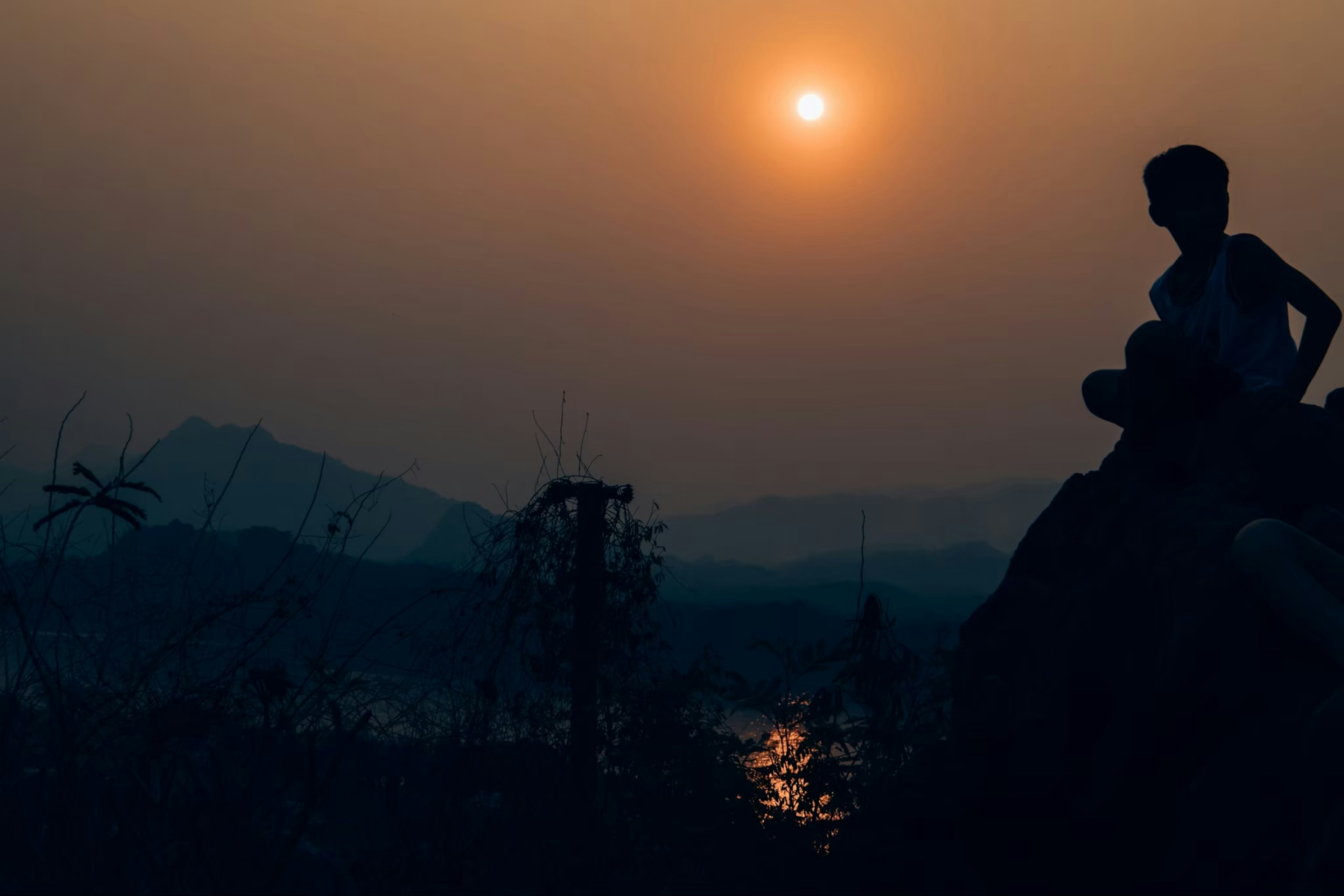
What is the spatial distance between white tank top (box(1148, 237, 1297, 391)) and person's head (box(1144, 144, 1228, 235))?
0.14m

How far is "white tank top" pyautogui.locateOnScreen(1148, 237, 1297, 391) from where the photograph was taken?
354cm

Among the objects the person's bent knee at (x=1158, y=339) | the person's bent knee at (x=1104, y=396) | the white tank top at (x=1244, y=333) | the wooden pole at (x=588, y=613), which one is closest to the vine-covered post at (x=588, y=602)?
the wooden pole at (x=588, y=613)

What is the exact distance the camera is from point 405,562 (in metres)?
5.38

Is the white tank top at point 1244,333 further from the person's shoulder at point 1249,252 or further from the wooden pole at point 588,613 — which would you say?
the wooden pole at point 588,613

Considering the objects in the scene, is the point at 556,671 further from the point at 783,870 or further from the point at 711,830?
the point at 783,870

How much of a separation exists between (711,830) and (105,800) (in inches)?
111

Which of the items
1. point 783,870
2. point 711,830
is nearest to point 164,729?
point 711,830

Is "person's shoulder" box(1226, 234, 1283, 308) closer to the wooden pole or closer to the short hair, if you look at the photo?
the short hair

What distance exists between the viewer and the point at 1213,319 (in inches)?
146

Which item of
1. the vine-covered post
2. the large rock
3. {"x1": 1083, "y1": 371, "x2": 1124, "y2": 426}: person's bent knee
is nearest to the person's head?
{"x1": 1083, "y1": 371, "x2": 1124, "y2": 426}: person's bent knee

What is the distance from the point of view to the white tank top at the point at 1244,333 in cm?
354

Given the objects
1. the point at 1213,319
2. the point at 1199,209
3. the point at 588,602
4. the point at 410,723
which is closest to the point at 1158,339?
the point at 1213,319

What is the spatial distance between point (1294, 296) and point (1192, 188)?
0.64 metres

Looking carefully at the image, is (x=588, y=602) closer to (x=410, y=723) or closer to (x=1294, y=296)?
(x=410, y=723)
